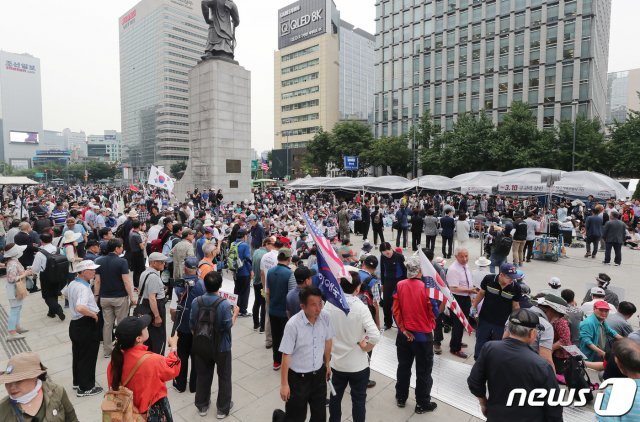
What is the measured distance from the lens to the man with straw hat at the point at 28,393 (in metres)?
2.47

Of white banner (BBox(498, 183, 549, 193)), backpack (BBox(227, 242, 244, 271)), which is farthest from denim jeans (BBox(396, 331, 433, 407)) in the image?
white banner (BBox(498, 183, 549, 193))

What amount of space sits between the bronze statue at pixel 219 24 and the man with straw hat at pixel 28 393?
24390 mm

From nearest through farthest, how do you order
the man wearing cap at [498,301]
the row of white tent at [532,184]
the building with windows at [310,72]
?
the man wearing cap at [498,301] → the row of white tent at [532,184] → the building with windows at [310,72]

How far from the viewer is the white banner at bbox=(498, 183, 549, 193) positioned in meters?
18.2

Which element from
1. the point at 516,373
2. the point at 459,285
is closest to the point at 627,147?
the point at 459,285

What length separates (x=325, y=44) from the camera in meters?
84.0

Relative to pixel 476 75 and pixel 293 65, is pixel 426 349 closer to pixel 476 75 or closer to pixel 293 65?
pixel 476 75

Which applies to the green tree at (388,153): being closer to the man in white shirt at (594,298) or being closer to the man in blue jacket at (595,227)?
the man in blue jacket at (595,227)

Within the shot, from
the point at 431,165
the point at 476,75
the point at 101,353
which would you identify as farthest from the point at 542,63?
the point at 101,353

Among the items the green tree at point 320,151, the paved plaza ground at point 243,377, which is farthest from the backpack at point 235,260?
the green tree at point 320,151

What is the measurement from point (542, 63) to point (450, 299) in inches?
2355

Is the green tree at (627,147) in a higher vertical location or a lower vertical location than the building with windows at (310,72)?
lower

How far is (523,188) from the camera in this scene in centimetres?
1892

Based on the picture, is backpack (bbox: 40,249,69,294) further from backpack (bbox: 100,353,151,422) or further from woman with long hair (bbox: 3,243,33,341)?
backpack (bbox: 100,353,151,422)
